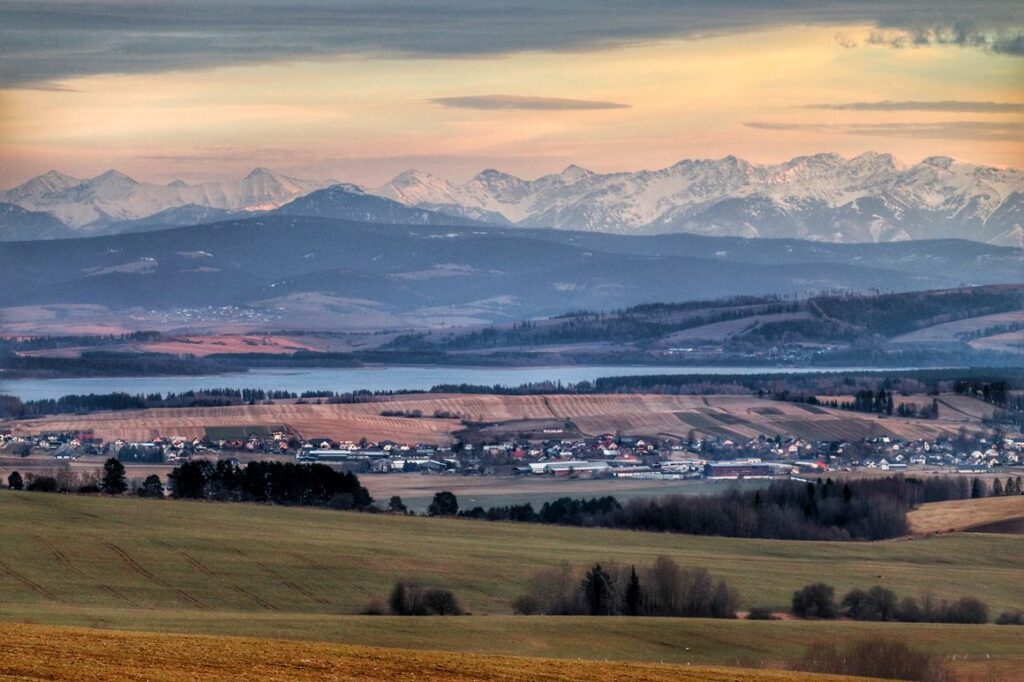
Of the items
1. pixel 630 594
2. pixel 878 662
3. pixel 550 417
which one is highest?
pixel 550 417

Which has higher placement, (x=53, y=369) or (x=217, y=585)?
(x=53, y=369)

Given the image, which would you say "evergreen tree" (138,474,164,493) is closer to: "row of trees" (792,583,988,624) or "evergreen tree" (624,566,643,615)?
"evergreen tree" (624,566,643,615)

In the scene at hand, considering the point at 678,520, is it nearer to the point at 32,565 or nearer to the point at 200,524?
the point at 200,524

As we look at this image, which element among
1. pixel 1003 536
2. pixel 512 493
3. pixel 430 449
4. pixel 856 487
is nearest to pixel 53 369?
pixel 430 449

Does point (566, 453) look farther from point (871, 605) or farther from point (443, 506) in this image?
point (871, 605)

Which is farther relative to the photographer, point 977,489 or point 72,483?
point 977,489

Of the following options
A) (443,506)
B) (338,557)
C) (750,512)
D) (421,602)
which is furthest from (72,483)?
(421,602)
